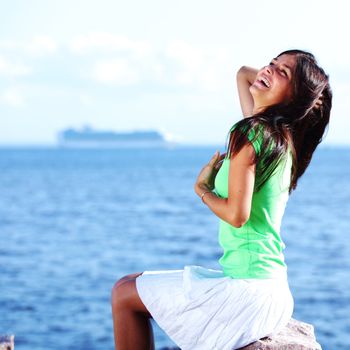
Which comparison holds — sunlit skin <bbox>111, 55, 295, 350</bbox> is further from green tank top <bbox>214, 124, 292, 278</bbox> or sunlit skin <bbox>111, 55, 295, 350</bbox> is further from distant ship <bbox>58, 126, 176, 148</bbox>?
distant ship <bbox>58, 126, 176, 148</bbox>

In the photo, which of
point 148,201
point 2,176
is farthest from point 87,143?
point 148,201

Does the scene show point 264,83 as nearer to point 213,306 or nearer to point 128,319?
point 213,306

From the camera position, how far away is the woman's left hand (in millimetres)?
3210

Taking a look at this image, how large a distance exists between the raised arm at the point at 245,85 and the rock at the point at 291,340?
987 mm

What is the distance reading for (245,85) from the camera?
3.68m

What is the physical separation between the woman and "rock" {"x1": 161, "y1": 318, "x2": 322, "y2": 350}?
5cm

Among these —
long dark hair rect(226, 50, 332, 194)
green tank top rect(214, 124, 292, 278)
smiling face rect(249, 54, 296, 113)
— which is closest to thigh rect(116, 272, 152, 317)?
green tank top rect(214, 124, 292, 278)

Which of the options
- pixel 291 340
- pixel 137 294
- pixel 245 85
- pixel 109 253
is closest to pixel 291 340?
pixel 291 340

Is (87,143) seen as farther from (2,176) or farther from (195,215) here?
(195,215)

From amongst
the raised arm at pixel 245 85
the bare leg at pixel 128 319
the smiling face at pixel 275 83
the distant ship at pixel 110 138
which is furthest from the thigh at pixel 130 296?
the distant ship at pixel 110 138

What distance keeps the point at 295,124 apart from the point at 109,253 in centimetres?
1752

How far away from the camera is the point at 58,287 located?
15602 millimetres

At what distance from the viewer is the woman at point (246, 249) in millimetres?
2945

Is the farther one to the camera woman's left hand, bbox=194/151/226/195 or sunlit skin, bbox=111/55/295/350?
woman's left hand, bbox=194/151/226/195
